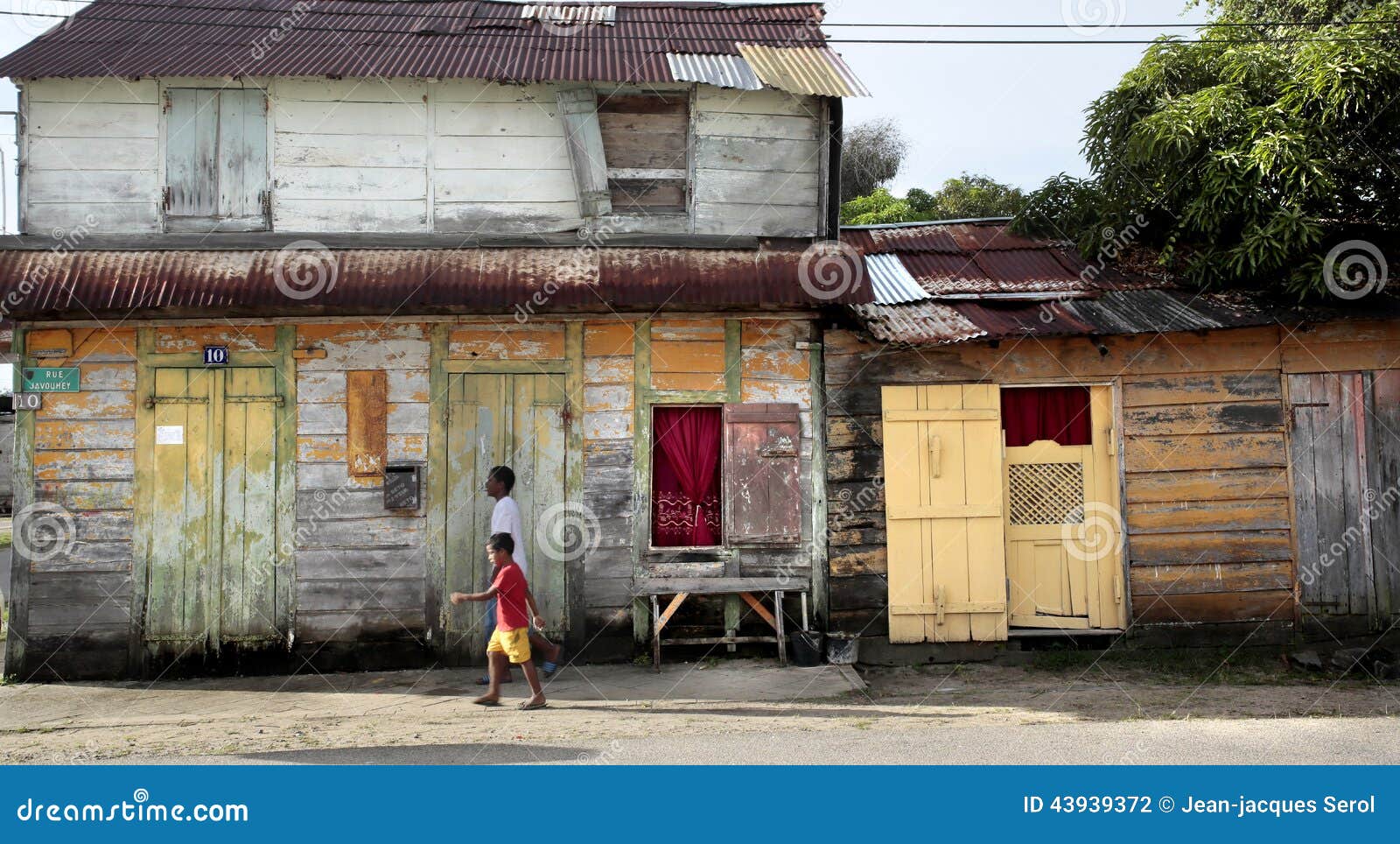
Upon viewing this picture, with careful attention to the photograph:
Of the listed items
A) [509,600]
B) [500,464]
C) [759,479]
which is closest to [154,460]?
[500,464]

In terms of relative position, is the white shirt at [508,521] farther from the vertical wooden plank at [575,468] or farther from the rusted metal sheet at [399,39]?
the rusted metal sheet at [399,39]

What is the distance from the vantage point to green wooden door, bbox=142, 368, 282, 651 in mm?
8922

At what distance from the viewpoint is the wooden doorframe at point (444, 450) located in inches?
357

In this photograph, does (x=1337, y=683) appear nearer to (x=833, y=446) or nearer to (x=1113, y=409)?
(x=1113, y=409)

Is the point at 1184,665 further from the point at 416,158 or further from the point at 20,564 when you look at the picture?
the point at 20,564

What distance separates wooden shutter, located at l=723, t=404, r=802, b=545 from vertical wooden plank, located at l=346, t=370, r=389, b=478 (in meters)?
3.07

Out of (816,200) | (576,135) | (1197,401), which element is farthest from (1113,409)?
(576,135)

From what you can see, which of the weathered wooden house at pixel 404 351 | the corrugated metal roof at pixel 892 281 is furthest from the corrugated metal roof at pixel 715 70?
the corrugated metal roof at pixel 892 281

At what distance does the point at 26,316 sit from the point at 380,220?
10.0 ft

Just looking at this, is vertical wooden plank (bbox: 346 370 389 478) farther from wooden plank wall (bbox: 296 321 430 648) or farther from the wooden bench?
the wooden bench

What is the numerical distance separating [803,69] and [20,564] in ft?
27.1

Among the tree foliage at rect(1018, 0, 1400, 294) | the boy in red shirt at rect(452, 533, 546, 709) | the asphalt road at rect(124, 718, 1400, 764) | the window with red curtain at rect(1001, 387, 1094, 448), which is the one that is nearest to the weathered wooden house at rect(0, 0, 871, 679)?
the boy in red shirt at rect(452, 533, 546, 709)

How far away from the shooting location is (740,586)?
9.01 meters

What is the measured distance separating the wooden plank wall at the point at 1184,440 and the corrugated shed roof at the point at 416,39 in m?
2.83
